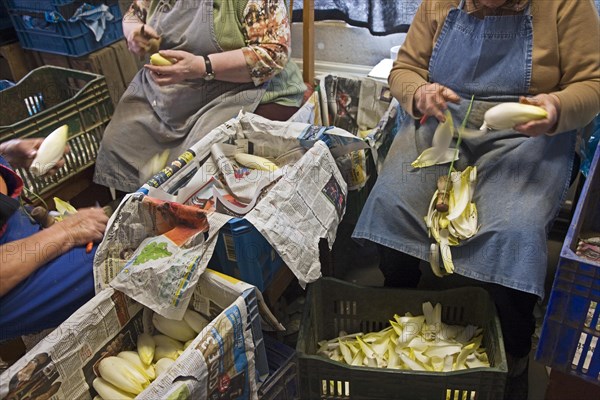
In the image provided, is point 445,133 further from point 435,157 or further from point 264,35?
point 264,35

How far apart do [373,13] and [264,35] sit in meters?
0.68

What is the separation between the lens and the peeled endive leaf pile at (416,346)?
152 cm

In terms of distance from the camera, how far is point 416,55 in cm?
171

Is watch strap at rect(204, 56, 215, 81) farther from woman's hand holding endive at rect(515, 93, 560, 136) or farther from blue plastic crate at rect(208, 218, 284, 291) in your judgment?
woman's hand holding endive at rect(515, 93, 560, 136)

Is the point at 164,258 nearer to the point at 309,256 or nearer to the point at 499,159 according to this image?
the point at 309,256

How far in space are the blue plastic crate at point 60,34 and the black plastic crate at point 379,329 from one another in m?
1.69

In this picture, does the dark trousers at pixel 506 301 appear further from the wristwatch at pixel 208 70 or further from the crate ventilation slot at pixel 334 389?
the wristwatch at pixel 208 70

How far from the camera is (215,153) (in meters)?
1.60

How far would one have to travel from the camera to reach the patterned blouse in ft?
5.89

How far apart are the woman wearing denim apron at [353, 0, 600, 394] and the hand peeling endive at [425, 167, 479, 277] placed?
0.07 ft

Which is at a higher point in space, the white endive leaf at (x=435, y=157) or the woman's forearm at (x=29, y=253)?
the woman's forearm at (x=29, y=253)

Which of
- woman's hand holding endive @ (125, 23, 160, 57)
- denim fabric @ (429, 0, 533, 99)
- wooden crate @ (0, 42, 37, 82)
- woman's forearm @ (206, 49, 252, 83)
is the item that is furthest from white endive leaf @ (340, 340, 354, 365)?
wooden crate @ (0, 42, 37, 82)

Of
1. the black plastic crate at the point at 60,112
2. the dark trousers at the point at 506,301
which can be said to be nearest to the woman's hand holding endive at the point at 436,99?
the dark trousers at the point at 506,301

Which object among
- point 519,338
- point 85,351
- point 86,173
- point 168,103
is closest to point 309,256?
point 85,351
